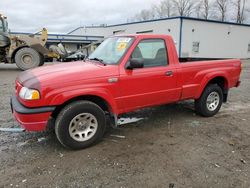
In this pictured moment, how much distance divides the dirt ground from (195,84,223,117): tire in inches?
10.1

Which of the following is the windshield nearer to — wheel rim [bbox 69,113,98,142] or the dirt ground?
wheel rim [bbox 69,113,98,142]

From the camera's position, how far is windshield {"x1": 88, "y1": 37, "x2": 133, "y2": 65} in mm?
4445

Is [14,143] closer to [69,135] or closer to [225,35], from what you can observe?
[69,135]

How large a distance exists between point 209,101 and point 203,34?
2307 cm

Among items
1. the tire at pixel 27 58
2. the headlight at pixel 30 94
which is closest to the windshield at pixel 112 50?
the headlight at pixel 30 94

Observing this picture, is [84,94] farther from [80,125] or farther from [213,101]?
[213,101]

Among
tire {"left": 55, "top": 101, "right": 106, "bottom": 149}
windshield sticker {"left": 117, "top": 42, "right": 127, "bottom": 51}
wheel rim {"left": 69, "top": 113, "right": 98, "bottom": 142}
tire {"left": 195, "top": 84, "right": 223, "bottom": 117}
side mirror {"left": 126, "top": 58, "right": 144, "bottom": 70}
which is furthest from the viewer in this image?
tire {"left": 195, "top": 84, "right": 223, "bottom": 117}

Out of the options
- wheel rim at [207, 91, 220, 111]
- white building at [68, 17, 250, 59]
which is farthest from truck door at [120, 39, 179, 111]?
white building at [68, 17, 250, 59]

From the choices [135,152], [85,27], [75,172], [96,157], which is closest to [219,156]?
[135,152]

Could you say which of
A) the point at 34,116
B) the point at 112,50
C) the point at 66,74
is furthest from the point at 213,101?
the point at 34,116

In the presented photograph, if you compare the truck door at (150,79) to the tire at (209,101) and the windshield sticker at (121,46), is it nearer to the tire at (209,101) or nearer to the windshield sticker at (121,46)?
the windshield sticker at (121,46)

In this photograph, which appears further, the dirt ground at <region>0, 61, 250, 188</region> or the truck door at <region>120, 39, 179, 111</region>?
the truck door at <region>120, 39, 179, 111</region>

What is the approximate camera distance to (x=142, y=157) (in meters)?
3.85

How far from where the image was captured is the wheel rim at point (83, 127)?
13.1 ft
